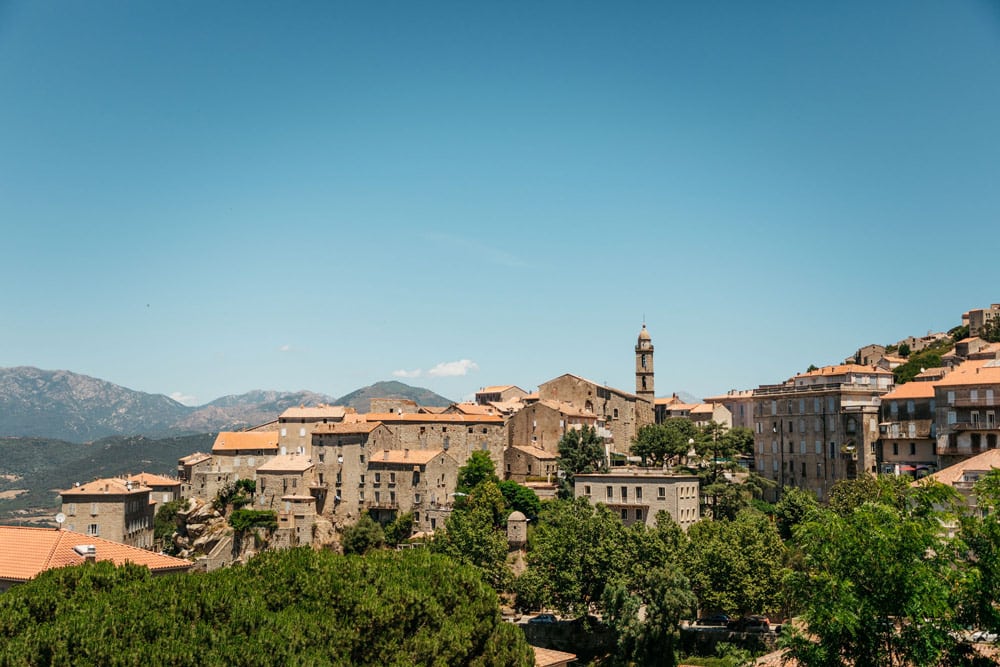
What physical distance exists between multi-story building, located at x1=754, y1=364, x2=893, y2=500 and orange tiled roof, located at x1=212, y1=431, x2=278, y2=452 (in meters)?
46.7

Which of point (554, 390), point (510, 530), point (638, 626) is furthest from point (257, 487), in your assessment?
point (638, 626)

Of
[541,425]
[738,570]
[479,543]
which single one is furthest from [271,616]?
[541,425]

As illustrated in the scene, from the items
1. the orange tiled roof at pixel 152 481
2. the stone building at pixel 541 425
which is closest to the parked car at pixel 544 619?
the stone building at pixel 541 425

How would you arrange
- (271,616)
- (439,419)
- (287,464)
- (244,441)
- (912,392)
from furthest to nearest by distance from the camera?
(244,441) → (439,419) → (287,464) → (912,392) → (271,616)

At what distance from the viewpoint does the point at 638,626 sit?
52.0 m

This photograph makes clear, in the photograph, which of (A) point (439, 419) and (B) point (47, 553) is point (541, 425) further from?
(B) point (47, 553)

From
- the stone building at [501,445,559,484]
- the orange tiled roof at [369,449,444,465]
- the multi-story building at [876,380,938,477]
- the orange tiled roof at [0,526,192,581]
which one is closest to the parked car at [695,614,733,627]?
the multi-story building at [876,380,938,477]

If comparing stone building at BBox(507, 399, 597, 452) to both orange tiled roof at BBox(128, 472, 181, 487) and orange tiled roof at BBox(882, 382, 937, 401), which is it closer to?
orange tiled roof at BBox(882, 382, 937, 401)

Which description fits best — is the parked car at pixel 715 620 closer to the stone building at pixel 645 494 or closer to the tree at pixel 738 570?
the tree at pixel 738 570

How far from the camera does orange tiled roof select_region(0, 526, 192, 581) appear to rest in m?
34.8

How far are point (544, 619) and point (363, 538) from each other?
65.8ft

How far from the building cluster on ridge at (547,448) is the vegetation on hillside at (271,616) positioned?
33.1 m

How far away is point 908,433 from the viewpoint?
64500 mm

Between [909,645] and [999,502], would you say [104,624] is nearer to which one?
[909,645]
